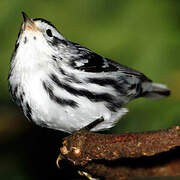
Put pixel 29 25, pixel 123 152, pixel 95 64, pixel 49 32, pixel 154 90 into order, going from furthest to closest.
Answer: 1. pixel 154 90
2. pixel 95 64
3. pixel 49 32
4. pixel 29 25
5. pixel 123 152

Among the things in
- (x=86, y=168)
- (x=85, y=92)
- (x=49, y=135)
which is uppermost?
(x=85, y=92)

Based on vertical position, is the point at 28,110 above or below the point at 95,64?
below

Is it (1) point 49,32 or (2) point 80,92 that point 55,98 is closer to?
(2) point 80,92

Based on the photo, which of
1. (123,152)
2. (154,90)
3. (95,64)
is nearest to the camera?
(123,152)

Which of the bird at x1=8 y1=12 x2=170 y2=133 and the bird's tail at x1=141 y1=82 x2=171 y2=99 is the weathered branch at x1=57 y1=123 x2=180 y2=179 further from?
the bird's tail at x1=141 y1=82 x2=171 y2=99

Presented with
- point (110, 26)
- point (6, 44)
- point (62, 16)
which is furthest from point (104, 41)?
point (6, 44)

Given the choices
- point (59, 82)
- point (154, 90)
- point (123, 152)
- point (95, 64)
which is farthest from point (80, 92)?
point (154, 90)

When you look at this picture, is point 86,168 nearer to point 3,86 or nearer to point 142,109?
point 142,109
